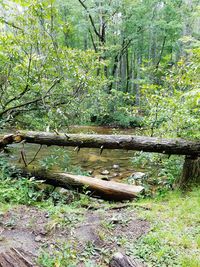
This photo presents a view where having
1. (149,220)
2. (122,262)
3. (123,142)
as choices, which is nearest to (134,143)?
(123,142)

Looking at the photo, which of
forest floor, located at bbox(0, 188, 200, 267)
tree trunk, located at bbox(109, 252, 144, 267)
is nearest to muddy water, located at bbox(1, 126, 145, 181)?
forest floor, located at bbox(0, 188, 200, 267)

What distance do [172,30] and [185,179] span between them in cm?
2041

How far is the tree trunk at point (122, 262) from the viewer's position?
273cm

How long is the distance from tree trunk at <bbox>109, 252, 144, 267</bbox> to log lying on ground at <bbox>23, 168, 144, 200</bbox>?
254cm

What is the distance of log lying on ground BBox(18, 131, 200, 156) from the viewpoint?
18.6 feet

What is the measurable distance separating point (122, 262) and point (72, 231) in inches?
39.6

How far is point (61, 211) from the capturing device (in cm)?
421

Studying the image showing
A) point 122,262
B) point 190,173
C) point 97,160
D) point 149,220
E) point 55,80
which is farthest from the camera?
point 97,160

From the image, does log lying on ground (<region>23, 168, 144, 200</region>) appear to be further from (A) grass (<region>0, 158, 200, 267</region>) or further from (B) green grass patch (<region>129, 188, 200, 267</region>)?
(B) green grass patch (<region>129, 188, 200, 267</region>)

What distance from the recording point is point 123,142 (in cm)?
Result: 601

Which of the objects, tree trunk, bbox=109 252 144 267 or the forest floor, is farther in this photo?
the forest floor

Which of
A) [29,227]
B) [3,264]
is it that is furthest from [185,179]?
[3,264]

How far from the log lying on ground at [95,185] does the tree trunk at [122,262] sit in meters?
2.54

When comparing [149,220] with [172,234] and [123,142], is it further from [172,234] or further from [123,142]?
[123,142]
